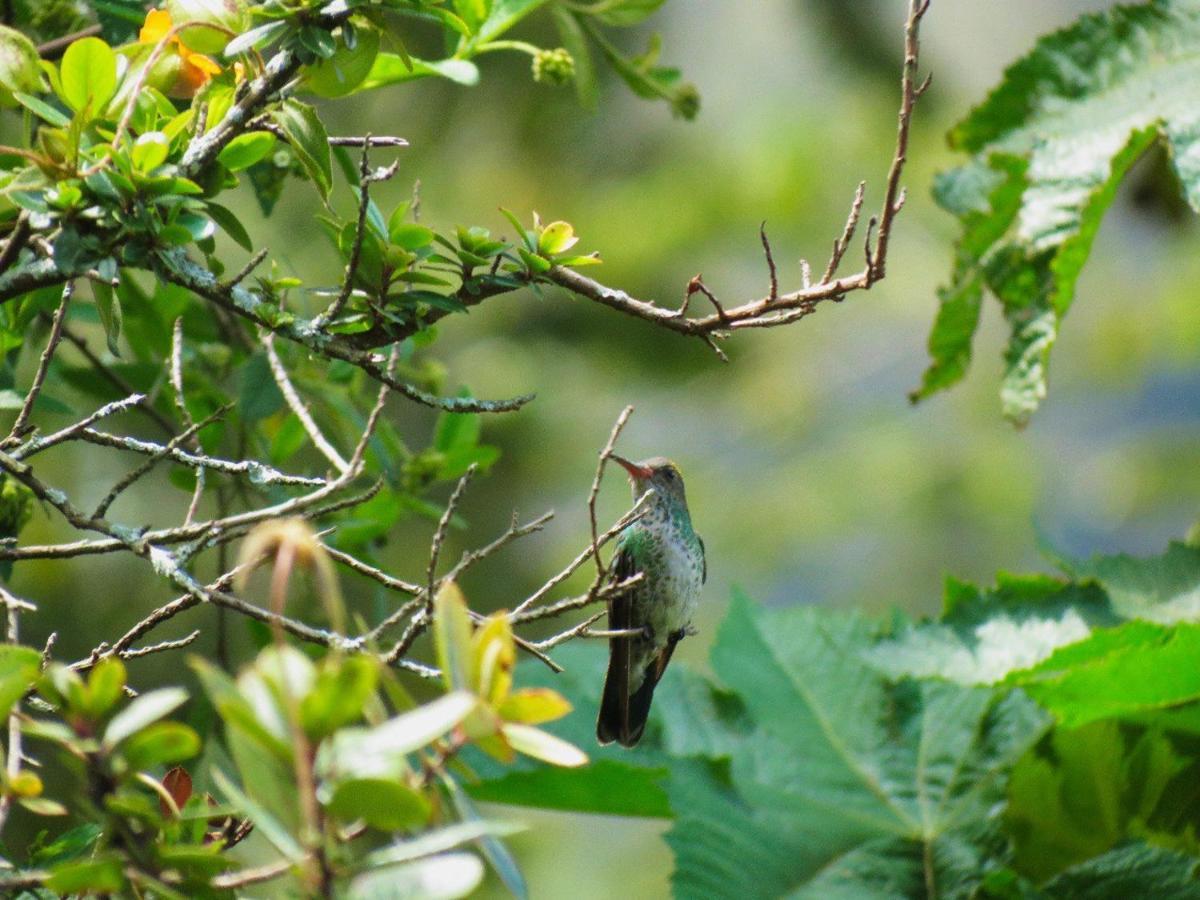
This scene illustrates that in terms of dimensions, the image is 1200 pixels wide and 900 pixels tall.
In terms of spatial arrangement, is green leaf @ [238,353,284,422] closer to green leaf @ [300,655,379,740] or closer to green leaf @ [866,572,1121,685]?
green leaf @ [866,572,1121,685]

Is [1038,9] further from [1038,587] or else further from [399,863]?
[399,863]

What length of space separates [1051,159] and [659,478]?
989 millimetres

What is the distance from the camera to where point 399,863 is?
2.44 feet

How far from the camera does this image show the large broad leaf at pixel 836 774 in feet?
6.12

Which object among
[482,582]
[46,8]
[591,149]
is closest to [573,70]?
[46,8]

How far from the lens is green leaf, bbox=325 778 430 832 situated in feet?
2.21

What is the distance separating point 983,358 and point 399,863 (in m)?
5.51

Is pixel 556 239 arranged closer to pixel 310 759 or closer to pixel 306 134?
pixel 306 134

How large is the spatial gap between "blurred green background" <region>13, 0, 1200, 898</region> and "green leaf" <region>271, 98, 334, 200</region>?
11.2 feet

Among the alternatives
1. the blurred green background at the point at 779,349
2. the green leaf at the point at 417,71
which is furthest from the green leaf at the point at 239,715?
the blurred green background at the point at 779,349

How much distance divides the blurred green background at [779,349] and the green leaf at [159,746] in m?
3.77

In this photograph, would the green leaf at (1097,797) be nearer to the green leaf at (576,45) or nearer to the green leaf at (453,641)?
the green leaf at (576,45)

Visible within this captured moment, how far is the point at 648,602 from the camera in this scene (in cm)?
221

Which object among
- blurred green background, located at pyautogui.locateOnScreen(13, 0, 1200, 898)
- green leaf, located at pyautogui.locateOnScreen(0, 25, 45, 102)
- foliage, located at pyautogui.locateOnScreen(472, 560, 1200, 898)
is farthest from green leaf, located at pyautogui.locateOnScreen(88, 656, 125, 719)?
blurred green background, located at pyautogui.locateOnScreen(13, 0, 1200, 898)
